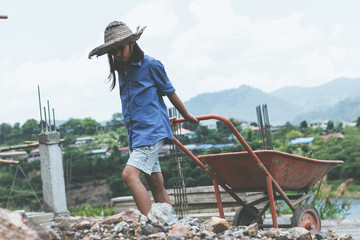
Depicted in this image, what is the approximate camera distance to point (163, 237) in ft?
7.76

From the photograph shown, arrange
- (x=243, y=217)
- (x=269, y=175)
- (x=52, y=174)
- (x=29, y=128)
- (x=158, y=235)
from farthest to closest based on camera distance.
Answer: (x=29, y=128) → (x=52, y=174) → (x=243, y=217) → (x=269, y=175) → (x=158, y=235)

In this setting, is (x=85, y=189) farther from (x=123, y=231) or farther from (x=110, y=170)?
(x=123, y=231)

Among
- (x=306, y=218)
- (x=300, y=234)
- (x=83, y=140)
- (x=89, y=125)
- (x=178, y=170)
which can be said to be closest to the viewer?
(x=300, y=234)

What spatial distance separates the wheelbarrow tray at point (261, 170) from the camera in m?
3.28

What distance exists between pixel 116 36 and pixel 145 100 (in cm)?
42

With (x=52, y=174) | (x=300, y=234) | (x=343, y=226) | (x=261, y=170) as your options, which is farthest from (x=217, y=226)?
(x=52, y=174)

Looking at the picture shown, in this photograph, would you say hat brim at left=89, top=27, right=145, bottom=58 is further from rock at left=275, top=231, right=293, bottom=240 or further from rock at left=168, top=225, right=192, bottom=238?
rock at left=275, top=231, right=293, bottom=240

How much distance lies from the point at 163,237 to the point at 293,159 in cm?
137

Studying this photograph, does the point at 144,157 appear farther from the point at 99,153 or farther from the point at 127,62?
the point at 99,153

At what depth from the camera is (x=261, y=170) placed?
330cm

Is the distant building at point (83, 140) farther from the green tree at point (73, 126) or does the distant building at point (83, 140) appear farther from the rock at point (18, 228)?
the rock at point (18, 228)

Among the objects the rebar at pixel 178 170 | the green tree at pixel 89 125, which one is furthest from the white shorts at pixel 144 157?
the green tree at pixel 89 125

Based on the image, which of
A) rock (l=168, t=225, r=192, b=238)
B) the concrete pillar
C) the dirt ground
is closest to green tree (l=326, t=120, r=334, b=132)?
the dirt ground

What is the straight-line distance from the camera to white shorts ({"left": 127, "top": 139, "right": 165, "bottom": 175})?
2783 mm
